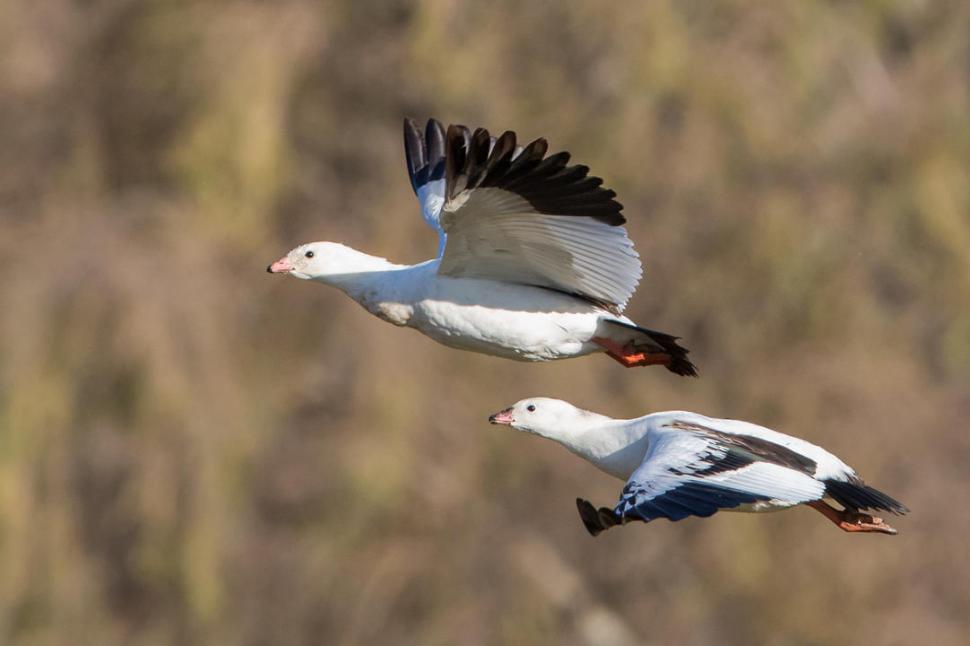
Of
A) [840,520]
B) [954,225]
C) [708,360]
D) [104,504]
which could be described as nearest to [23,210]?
[104,504]

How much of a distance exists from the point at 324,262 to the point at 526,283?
94cm

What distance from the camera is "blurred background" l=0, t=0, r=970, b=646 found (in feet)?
49.2

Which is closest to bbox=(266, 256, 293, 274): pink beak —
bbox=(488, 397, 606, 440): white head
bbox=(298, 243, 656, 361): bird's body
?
bbox=(298, 243, 656, 361): bird's body

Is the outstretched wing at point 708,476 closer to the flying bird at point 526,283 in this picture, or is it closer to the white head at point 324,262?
the flying bird at point 526,283

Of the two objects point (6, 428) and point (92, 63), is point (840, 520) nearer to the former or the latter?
point (6, 428)

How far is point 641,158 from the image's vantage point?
18.1 meters

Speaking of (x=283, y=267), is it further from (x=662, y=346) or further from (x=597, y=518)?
(x=597, y=518)

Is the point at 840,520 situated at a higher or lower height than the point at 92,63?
lower

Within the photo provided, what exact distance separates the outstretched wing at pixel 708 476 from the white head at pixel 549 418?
0.67 m

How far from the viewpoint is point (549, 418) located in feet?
29.4

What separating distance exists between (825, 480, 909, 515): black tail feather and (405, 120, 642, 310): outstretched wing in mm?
1194

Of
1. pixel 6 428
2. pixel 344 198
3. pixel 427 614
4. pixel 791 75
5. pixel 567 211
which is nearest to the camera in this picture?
pixel 567 211

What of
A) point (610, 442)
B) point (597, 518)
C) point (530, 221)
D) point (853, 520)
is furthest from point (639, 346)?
point (597, 518)

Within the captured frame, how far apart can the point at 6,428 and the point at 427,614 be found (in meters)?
3.65
